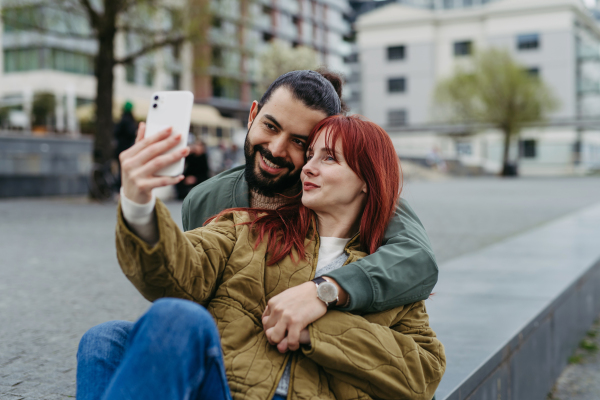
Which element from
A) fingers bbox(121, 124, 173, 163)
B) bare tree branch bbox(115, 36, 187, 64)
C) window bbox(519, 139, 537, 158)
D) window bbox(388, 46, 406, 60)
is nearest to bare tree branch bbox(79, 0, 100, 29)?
bare tree branch bbox(115, 36, 187, 64)

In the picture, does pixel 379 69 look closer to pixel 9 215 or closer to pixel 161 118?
pixel 9 215

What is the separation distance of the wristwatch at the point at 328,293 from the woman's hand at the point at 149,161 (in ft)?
1.80

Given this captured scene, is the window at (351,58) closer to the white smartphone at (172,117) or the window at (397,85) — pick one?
the window at (397,85)

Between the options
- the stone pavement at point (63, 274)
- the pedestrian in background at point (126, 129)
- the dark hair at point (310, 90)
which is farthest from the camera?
the pedestrian in background at point (126, 129)

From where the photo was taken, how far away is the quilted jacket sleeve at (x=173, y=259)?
1.49 metres

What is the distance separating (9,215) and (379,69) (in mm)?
51755

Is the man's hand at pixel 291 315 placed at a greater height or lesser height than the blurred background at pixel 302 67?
lesser

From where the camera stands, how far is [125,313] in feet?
13.6

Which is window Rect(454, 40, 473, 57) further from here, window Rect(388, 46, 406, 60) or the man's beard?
the man's beard

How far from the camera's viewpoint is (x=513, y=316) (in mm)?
3271

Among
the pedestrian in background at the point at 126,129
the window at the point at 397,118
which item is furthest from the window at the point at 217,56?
the window at the point at 397,118

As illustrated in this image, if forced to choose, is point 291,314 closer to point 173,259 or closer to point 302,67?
point 173,259

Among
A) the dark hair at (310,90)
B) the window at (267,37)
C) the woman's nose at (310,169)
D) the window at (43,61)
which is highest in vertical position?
the window at (267,37)

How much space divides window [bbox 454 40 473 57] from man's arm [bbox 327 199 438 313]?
185ft
